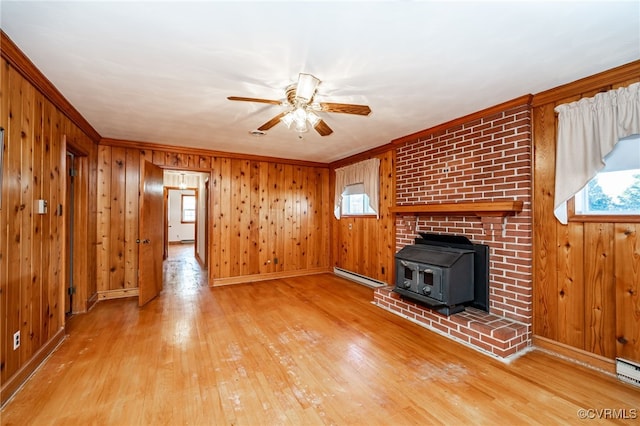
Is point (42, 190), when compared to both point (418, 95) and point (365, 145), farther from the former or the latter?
point (365, 145)

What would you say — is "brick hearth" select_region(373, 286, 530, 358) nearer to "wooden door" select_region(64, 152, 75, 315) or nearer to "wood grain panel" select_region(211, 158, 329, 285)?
"wood grain panel" select_region(211, 158, 329, 285)

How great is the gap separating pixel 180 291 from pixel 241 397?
3.02 metres

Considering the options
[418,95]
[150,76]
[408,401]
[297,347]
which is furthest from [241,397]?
[418,95]

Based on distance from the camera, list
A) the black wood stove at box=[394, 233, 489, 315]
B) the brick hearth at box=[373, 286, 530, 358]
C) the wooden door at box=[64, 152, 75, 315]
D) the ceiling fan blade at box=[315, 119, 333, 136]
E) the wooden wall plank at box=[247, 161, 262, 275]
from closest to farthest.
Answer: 1. the brick hearth at box=[373, 286, 530, 358]
2. the ceiling fan blade at box=[315, 119, 333, 136]
3. the black wood stove at box=[394, 233, 489, 315]
4. the wooden door at box=[64, 152, 75, 315]
5. the wooden wall plank at box=[247, 161, 262, 275]

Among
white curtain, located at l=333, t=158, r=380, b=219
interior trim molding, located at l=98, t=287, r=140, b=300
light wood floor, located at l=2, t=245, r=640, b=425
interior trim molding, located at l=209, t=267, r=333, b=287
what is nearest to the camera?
light wood floor, located at l=2, t=245, r=640, b=425

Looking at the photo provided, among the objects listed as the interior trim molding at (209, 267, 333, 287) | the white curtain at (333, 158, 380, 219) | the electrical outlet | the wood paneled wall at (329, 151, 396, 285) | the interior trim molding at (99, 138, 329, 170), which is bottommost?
the interior trim molding at (209, 267, 333, 287)

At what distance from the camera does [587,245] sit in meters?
2.26

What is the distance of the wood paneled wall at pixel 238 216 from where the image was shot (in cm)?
412

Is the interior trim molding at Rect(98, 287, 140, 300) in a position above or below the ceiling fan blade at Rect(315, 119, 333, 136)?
below

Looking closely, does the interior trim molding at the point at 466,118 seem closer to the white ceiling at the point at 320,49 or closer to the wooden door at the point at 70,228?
the white ceiling at the point at 320,49

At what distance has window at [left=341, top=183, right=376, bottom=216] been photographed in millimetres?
4961

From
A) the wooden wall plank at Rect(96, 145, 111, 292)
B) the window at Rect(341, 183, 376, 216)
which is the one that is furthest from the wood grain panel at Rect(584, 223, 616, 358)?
the wooden wall plank at Rect(96, 145, 111, 292)

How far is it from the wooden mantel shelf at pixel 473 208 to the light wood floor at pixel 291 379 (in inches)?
50.5

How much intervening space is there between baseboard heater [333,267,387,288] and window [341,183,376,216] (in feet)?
3.63
